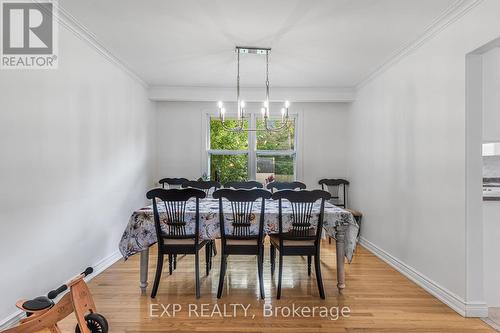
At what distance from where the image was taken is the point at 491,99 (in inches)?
100


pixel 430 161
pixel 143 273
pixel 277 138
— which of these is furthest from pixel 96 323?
pixel 277 138

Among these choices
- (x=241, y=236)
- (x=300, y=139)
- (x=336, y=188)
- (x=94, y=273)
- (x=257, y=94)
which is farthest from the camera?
(x=300, y=139)

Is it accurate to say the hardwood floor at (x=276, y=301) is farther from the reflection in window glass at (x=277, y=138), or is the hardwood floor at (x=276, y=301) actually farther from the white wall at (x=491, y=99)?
the reflection in window glass at (x=277, y=138)

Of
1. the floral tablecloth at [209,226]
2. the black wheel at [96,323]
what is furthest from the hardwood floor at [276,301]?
the floral tablecloth at [209,226]

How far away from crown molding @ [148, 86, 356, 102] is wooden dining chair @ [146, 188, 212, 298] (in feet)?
8.94

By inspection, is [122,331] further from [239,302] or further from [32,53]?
[32,53]

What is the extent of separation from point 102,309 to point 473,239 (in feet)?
10.2

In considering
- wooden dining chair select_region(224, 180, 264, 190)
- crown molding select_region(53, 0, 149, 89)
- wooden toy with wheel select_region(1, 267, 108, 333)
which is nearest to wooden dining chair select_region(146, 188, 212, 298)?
wooden toy with wheel select_region(1, 267, 108, 333)

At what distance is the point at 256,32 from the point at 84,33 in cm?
173

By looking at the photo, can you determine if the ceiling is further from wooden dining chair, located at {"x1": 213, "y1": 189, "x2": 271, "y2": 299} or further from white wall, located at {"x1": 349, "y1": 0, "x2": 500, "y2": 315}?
wooden dining chair, located at {"x1": 213, "y1": 189, "x2": 271, "y2": 299}

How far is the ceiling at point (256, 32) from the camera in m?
2.53

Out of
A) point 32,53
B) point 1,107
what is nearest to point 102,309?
point 1,107

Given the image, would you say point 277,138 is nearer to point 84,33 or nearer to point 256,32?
point 256,32

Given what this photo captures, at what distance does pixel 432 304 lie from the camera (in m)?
2.65
